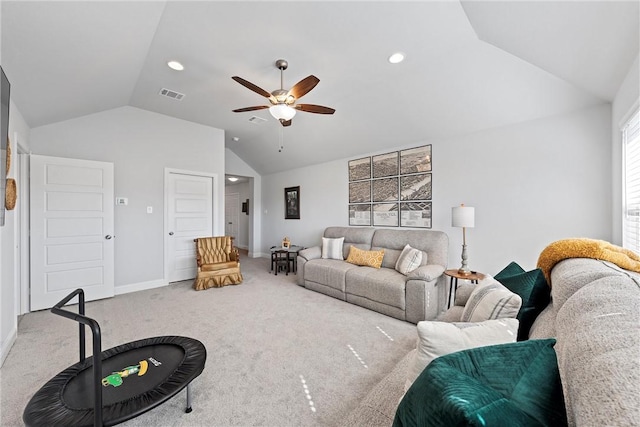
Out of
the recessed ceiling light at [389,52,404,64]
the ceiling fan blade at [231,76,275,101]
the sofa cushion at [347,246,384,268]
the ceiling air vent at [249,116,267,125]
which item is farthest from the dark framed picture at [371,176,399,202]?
the ceiling fan blade at [231,76,275,101]

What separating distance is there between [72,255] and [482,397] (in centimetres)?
493

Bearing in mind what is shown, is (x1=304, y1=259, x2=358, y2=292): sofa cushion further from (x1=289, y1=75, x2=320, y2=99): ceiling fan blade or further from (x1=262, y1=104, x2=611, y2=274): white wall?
(x1=289, y1=75, x2=320, y2=99): ceiling fan blade

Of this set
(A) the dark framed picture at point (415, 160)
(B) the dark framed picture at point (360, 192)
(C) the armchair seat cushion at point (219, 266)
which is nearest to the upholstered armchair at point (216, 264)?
(C) the armchair seat cushion at point (219, 266)

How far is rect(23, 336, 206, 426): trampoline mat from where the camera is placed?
1271mm

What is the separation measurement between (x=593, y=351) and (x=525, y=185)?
10.4ft

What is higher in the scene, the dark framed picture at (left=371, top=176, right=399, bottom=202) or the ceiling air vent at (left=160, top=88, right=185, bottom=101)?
the ceiling air vent at (left=160, top=88, right=185, bottom=101)

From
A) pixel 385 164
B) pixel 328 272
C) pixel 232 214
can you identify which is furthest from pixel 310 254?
pixel 232 214

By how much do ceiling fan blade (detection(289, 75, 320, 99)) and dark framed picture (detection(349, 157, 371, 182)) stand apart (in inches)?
95.8

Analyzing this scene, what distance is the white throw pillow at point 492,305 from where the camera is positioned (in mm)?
1223

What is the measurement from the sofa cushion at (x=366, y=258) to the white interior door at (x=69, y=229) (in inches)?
147

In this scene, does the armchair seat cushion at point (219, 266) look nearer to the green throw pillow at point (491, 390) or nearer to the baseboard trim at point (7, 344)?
the baseboard trim at point (7, 344)

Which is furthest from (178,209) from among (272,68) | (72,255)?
(272,68)

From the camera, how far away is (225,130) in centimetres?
528

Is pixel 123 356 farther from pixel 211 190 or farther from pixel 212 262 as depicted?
pixel 211 190
